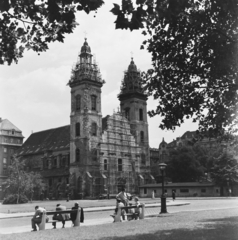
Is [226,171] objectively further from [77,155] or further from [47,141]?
[47,141]

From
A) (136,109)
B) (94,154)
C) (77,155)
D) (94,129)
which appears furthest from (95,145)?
(136,109)

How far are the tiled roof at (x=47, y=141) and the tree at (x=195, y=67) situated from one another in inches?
2535

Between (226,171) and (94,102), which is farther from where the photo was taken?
(94,102)

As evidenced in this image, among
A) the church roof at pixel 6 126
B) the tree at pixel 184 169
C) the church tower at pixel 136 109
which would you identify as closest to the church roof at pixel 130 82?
the church tower at pixel 136 109

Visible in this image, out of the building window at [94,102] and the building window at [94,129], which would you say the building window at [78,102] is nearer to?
the building window at [94,102]

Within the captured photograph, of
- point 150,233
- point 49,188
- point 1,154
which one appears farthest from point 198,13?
point 1,154

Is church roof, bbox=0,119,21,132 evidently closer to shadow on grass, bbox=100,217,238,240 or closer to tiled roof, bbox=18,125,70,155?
tiled roof, bbox=18,125,70,155

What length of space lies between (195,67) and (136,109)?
67.7 metres

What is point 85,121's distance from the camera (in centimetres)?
7206

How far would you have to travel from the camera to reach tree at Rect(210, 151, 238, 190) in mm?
58372

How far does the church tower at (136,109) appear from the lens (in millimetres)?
81688

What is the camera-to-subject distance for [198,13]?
13.3 metres

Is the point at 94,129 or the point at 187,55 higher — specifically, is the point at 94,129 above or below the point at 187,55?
above

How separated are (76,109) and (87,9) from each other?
223ft
